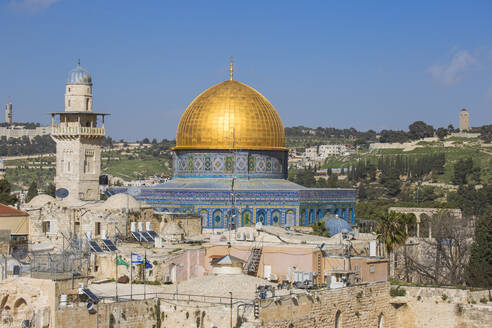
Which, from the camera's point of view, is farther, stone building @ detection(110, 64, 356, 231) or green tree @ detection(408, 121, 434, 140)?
green tree @ detection(408, 121, 434, 140)

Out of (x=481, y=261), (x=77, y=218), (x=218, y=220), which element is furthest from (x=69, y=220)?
(x=481, y=261)

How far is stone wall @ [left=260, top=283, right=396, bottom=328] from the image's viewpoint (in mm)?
21500

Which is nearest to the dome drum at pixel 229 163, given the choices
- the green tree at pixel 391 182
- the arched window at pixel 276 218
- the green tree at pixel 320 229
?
the arched window at pixel 276 218

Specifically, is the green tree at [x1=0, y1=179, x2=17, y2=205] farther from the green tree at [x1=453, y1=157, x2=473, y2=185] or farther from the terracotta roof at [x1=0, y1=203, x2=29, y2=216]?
the green tree at [x1=453, y1=157, x2=473, y2=185]

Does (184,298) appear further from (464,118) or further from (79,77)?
(464,118)

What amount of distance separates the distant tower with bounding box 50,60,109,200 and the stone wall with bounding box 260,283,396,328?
18756 millimetres

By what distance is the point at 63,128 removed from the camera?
42.3 m

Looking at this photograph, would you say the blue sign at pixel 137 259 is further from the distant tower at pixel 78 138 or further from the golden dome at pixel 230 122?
the golden dome at pixel 230 122

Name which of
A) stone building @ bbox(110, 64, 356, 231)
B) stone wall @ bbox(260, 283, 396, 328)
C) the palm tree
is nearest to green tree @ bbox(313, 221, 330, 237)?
stone building @ bbox(110, 64, 356, 231)

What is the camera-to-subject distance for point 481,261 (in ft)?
124

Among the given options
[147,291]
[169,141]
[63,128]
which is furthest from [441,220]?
[169,141]

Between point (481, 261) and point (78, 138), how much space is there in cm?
1647

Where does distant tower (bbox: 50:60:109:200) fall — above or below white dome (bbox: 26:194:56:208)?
above

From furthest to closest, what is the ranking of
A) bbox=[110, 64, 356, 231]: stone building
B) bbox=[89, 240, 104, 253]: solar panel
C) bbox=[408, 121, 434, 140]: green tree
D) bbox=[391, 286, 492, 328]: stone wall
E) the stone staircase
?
bbox=[408, 121, 434, 140]: green tree → bbox=[110, 64, 356, 231]: stone building → the stone staircase → bbox=[89, 240, 104, 253]: solar panel → bbox=[391, 286, 492, 328]: stone wall
